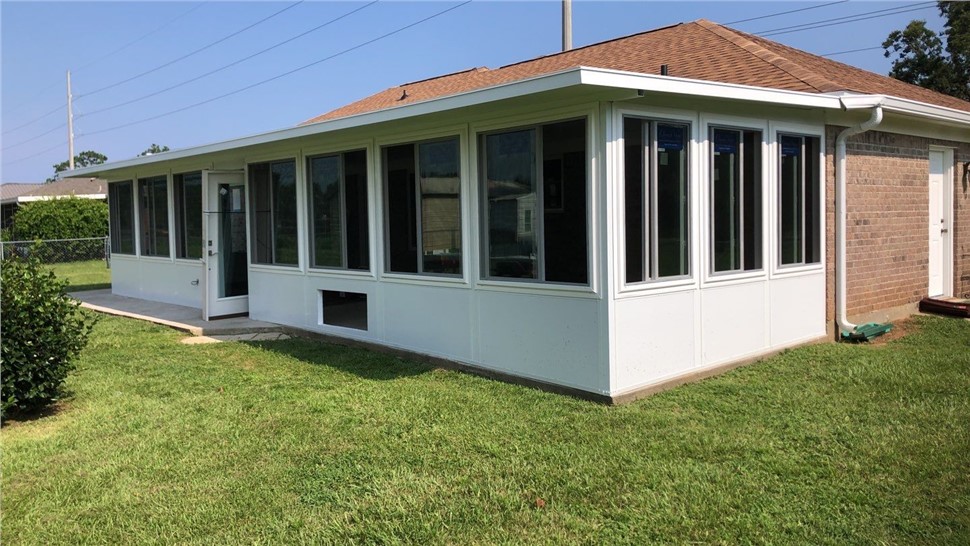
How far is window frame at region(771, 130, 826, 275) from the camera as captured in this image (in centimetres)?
735

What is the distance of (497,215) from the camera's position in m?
6.72

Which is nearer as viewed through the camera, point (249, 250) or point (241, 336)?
point (241, 336)

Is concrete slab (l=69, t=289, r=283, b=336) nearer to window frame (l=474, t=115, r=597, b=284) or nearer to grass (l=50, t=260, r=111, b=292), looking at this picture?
grass (l=50, t=260, r=111, b=292)

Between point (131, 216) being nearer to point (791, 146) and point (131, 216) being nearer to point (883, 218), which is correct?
point (791, 146)

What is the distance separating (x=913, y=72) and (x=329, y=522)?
94.5 feet

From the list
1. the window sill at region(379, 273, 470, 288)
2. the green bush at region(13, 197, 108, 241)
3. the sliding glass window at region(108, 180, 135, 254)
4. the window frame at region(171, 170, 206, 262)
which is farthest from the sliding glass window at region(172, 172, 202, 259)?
the green bush at region(13, 197, 108, 241)

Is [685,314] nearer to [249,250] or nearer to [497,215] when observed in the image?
[497,215]

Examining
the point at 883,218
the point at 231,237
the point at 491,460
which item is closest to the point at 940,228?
the point at 883,218

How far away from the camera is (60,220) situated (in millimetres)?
28594

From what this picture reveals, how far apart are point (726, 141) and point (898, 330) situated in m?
3.85

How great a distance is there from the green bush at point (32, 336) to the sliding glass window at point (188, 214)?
18.7 ft

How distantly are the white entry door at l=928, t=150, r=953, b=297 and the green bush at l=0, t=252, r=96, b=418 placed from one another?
1050cm

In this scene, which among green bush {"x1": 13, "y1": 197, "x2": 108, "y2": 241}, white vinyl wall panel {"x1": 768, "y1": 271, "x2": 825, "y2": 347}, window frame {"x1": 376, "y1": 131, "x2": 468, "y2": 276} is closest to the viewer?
window frame {"x1": 376, "y1": 131, "x2": 468, "y2": 276}

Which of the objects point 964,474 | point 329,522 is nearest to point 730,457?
point 964,474
